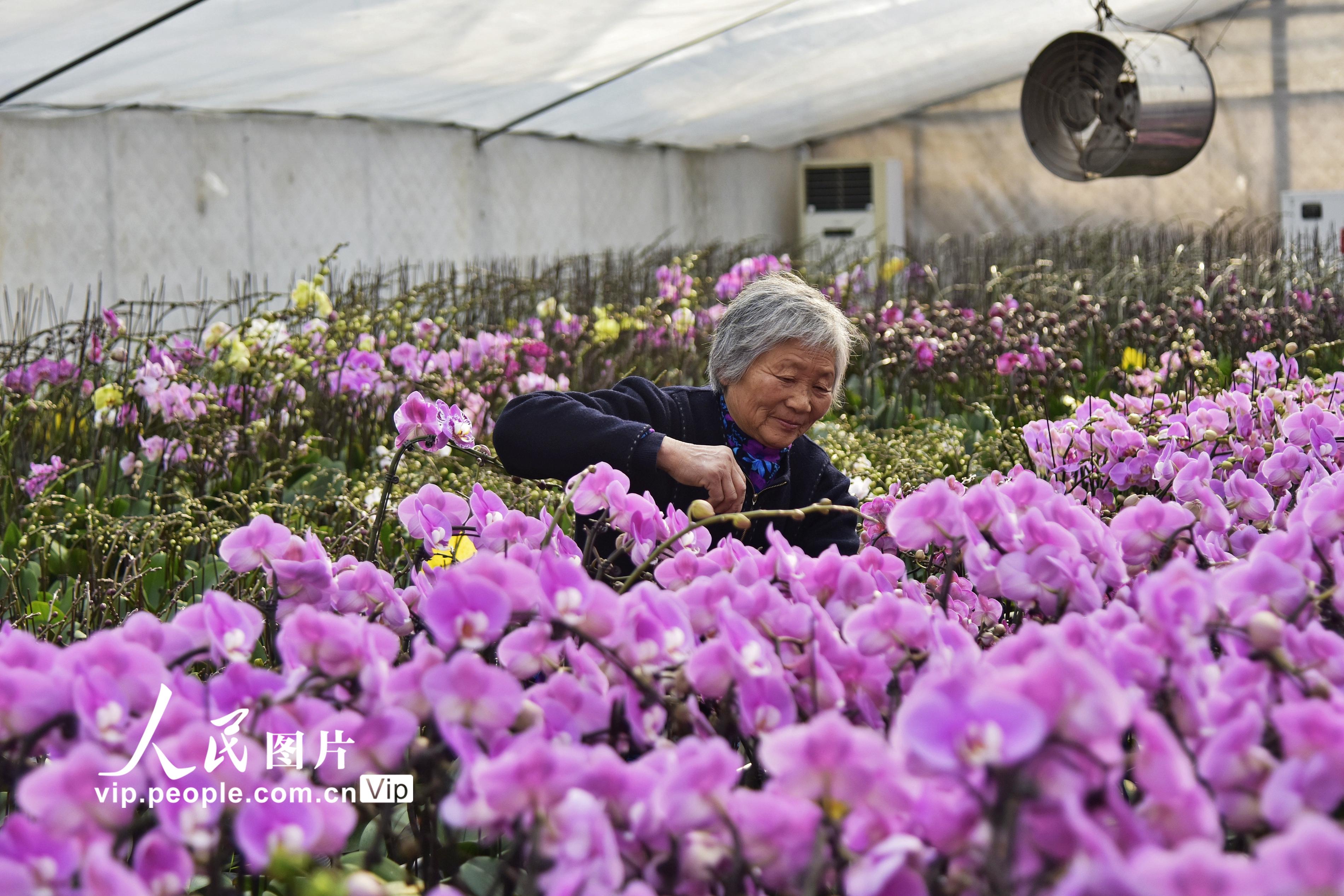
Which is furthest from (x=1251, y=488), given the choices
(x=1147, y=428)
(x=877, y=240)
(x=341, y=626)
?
(x=877, y=240)

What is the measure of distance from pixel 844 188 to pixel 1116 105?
6.44m

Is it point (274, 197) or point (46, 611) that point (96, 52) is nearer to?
point (274, 197)

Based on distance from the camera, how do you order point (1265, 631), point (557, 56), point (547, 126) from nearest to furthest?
1. point (1265, 631)
2. point (557, 56)
3. point (547, 126)

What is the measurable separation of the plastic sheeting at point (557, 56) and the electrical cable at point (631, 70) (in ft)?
0.12

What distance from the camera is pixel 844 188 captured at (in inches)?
445

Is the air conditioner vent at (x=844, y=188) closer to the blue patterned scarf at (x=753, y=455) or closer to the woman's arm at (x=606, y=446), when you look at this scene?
the blue patterned scarf at (x=753, y=455)

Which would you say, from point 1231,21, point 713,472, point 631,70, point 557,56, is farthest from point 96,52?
point 1231,21

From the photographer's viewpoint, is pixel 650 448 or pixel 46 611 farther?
pixel 46 611

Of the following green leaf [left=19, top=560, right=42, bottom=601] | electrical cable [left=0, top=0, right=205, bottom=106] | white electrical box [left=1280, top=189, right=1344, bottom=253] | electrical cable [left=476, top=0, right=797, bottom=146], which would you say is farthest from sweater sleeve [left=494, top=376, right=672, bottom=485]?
white electrical box [left=1280, top=189, right=1344, bottom=253]

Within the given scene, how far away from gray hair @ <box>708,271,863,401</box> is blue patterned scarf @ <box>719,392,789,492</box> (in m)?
0.07

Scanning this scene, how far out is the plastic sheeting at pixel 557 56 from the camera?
4.78 metres

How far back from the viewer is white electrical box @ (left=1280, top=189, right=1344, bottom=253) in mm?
9602

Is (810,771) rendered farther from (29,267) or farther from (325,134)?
(325,134)

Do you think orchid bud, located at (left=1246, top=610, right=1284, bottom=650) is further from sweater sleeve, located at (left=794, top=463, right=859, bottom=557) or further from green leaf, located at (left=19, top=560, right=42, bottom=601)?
green leaf, located at (left=19, top=560, right=42, bottom=601)
